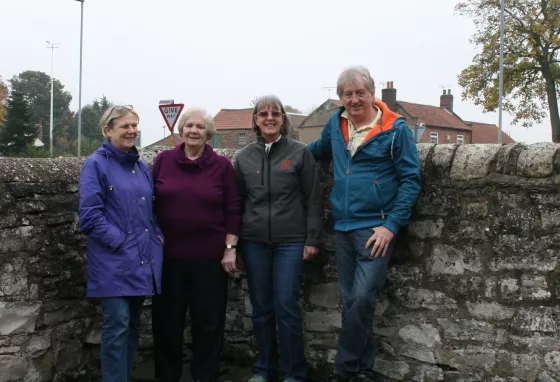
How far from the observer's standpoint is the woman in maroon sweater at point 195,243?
348 cm

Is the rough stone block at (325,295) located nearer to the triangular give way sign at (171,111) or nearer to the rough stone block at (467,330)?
the rough stone block at (467,330)

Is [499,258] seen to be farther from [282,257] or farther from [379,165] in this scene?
[282,257]

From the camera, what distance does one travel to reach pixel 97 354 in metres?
3.86

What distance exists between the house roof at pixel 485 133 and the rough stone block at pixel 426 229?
162 ft

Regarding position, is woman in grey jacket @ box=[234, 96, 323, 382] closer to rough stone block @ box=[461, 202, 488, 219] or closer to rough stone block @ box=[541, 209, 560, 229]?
rough stone block @ box=[461, 202, 488, 219]

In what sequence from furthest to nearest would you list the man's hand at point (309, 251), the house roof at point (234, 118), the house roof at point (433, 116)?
the house roof at point (234, 118), the house roof at point (433, 116), the man's hand at point (309, 251)

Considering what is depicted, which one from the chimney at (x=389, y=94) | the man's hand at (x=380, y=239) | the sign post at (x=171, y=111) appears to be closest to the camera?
the man's hand at (x=380, y=239)

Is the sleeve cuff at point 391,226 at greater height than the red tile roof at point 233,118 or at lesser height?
lesser

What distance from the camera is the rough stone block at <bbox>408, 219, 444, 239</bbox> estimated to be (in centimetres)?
335

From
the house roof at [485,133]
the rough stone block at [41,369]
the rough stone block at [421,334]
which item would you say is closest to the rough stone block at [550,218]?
the rough stone block at [421,334]

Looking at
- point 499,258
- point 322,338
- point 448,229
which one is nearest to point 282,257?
point 322,338

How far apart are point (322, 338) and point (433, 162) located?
56.8 inches

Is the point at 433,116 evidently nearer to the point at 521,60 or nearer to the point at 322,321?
the point at 521,60

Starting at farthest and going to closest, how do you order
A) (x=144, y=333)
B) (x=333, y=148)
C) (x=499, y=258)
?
(x=144, y=333)
(x=333, y=148)
(x=499, y=258)
